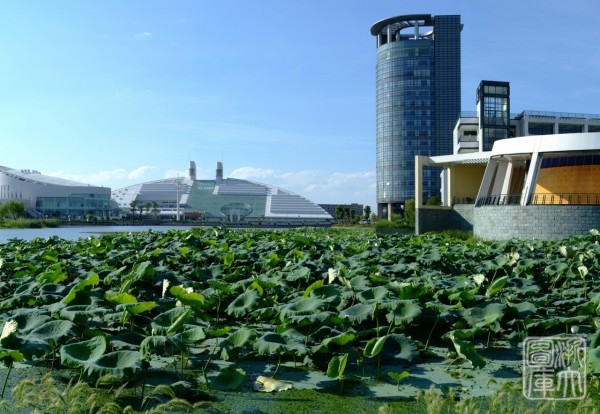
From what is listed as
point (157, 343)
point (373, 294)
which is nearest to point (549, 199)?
point (373, 294)

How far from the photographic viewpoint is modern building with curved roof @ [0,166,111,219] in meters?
101

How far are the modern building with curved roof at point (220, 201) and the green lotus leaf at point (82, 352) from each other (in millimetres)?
106754

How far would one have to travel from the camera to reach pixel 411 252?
1027cm

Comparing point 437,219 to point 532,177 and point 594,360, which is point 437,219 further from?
point 594,360

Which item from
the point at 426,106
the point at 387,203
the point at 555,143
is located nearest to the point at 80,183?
the point at 387,203

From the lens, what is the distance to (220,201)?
123812 millimetres

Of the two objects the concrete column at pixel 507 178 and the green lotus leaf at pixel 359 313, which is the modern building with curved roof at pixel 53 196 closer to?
the concrete column at pixel 507 178

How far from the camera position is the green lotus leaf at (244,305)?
16.3 ft

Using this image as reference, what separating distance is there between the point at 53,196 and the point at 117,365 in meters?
107

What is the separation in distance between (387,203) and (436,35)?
101ft

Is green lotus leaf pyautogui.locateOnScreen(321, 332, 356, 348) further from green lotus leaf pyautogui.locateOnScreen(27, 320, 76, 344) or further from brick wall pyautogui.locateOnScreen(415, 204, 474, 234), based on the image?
brick wall pyautogui.locateOnScreen(415, 204, 474, 234)

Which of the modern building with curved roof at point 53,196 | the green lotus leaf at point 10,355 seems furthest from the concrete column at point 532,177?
the modern building with curved roof at point 53,196

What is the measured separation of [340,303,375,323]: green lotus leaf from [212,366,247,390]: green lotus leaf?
1.24 metres

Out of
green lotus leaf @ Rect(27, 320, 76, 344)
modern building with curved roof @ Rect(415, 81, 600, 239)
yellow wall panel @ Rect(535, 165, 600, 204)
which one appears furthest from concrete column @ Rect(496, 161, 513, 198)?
green lotus leaf @ Rect(27, 320, 76, 344)
